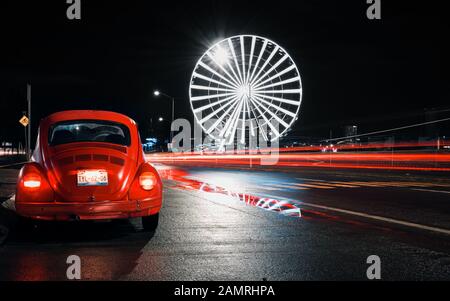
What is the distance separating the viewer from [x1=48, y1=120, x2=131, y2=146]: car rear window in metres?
8.30

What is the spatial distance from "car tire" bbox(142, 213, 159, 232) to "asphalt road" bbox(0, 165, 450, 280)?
5.1 inches

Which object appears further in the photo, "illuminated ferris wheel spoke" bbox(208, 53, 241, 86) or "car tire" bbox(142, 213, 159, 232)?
"illuminated ferris wheel spoke" bbox(208, 53, 241, 86)

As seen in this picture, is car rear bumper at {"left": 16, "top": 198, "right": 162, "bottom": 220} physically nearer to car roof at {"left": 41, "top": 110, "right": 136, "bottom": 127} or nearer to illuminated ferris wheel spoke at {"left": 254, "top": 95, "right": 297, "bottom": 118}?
car roof at {"left": 41, "top": 110, "right": 136, "bottom": 127}

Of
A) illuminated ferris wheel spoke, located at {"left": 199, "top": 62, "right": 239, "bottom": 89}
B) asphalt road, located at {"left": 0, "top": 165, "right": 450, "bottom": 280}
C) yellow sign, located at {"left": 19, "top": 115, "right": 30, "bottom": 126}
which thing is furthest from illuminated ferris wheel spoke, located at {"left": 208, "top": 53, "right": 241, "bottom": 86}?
asphalt road, located at {"left": 0, "top": 165, "right": 450, "bottom": 280}

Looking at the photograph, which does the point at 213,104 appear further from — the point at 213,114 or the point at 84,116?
the point at 84,116

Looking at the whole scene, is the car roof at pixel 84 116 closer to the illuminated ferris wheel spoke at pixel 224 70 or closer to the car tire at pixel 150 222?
the car tire at pixel 150 222

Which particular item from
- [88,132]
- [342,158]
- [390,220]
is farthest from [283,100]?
[88,132]

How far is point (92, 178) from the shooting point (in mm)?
7469

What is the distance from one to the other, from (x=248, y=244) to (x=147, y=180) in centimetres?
176

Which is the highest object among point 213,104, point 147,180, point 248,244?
point 213,104

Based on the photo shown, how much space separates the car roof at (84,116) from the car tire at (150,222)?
5.20ft

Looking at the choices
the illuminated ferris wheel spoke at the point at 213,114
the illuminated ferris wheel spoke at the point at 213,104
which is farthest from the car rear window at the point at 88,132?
the illuminated ferris wheel spoke at the point at 213,104

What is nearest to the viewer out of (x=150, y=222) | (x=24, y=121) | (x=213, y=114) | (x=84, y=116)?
(x=150, y=222)
